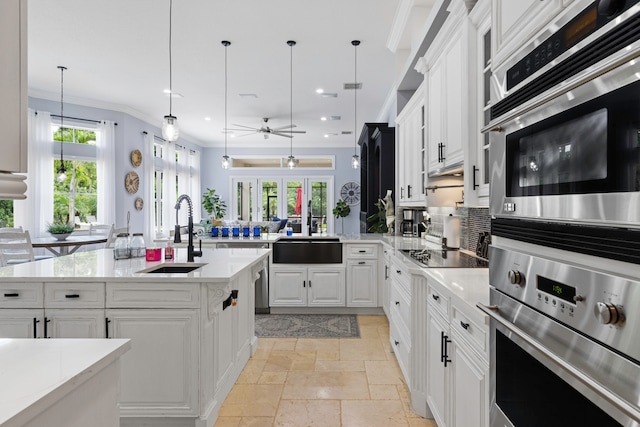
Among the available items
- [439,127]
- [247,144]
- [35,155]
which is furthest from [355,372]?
[247,144]

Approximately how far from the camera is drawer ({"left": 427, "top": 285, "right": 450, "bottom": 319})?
182cm

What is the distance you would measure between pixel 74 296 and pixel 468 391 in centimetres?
208

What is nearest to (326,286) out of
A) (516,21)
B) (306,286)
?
(306,286)

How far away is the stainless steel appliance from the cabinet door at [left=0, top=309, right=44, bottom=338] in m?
2.33

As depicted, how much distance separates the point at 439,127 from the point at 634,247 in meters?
2.29

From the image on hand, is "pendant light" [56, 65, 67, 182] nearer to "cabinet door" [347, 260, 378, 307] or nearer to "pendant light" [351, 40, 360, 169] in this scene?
"pendant light" [351, 40, 360, 169]

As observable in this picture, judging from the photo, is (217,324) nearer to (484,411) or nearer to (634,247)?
(484,411)

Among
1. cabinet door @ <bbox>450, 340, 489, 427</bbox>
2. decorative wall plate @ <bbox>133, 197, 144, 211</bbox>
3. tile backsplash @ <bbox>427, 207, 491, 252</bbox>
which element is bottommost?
cabinet door @ <bbox>450, 340, 489, 427</bbox>

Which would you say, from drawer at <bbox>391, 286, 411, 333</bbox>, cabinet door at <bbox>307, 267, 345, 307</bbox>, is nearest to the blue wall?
cabinet door at <bbox>307, 267, 345, 307</bbox>

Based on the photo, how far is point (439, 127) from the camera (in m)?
2.81

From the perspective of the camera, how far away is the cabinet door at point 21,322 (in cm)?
211

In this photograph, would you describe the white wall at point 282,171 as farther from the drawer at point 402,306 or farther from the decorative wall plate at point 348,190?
the drawer at point 402,306

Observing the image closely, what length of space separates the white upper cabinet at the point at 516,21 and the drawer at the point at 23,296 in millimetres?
2537

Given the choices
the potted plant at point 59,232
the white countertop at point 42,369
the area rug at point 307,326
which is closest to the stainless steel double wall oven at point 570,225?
the white countertop at point 42,369
